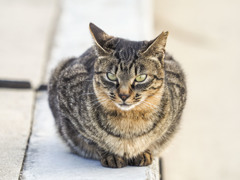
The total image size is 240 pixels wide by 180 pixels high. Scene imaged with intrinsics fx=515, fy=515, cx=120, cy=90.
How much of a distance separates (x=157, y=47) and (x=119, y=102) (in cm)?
40

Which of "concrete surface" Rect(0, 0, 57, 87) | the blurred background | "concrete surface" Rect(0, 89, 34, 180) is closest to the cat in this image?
"concrete surface" Rect(0, 89, 34, 180)

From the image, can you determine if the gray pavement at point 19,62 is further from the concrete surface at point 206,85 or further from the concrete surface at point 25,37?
the concrete surface at point 206,85

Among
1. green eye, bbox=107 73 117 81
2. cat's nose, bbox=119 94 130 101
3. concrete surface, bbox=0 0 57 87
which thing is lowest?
concrete surface, bbox=0 0 57 87

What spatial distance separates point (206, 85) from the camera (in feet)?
→ 21.9

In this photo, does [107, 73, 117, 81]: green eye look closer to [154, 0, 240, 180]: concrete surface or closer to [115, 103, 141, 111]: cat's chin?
[115, 103, 141, 111]: cat's chin

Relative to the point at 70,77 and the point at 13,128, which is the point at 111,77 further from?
the point at 13,128

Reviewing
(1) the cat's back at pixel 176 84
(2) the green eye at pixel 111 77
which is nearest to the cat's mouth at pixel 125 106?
(2) the green eye at pixel 111 77

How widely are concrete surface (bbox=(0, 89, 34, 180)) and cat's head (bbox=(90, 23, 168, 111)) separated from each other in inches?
27.2

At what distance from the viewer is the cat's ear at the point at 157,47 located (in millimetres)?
2996

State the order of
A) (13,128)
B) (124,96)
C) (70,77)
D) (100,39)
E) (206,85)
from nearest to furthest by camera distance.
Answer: (124,96) → (100,39) → (70,77) → (13,128) → (206,85)

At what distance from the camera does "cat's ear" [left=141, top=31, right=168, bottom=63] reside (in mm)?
2996

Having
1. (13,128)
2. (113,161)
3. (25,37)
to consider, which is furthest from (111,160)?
(25,37)

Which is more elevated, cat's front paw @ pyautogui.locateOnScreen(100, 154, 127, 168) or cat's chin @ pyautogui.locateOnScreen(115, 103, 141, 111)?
cat's chin @ pyautogui.locateOnScreen(115, 103, 141, 111)

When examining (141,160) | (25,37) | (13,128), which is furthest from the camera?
(25,37)
